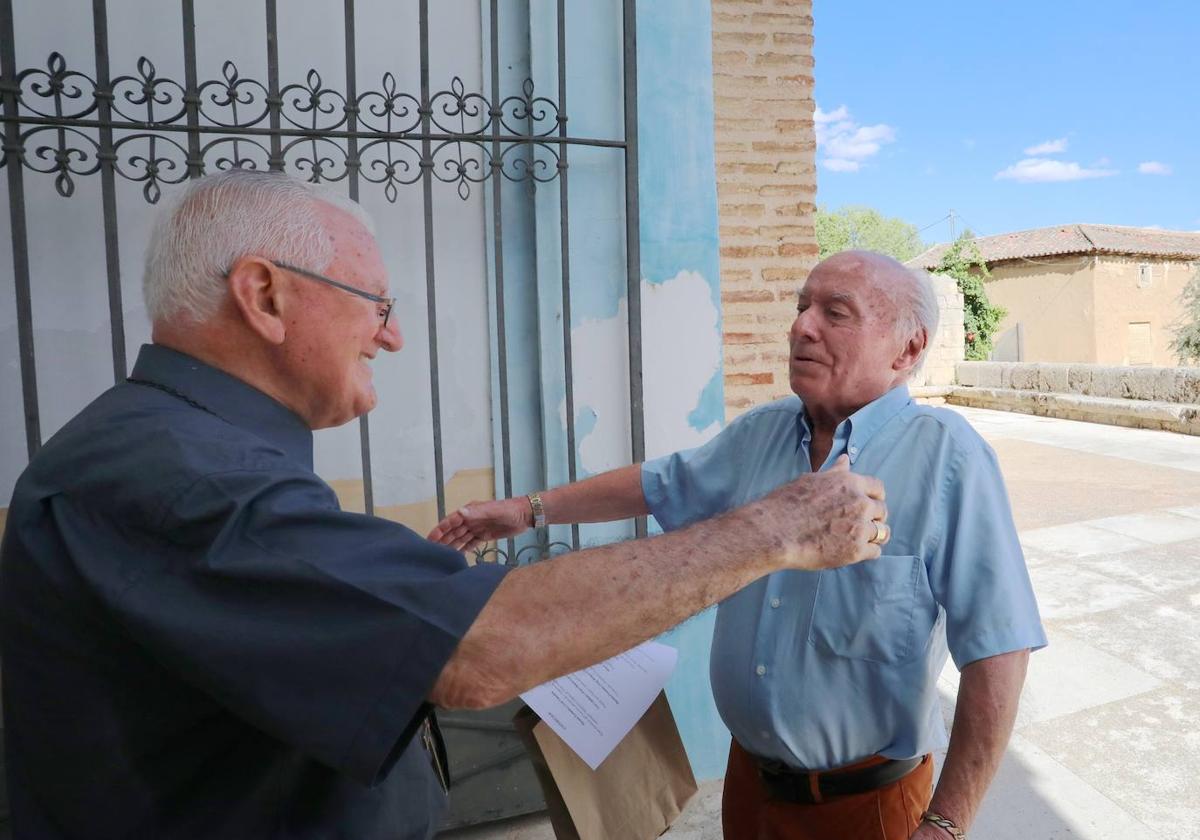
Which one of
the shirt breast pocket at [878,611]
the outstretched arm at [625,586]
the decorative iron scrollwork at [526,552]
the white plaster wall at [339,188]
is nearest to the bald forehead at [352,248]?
the outstretched arm at [625,586]

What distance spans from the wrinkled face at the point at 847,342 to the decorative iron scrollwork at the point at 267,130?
142cm

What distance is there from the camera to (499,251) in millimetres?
3115

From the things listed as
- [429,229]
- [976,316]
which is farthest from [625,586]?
[976,316]

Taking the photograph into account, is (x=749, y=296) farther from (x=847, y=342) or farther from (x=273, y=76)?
(x=273, y=76)

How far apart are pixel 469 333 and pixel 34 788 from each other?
2411mm

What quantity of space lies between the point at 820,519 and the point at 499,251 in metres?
2.22

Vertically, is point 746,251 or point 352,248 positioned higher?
point 746,251

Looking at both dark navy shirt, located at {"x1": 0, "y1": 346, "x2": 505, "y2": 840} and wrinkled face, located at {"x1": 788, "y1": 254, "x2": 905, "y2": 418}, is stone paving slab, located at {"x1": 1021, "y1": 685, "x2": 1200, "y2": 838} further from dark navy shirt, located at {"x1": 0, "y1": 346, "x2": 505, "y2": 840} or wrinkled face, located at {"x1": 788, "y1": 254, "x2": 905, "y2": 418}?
dark navy shirt, located at {"x1": 0, "y1": 346, "x2": 505, "y2": 840}

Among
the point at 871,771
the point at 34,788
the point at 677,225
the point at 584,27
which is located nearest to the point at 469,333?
the point at 677,225

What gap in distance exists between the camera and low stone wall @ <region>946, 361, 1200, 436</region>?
13.9 m

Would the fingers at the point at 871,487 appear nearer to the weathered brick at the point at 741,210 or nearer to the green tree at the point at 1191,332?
the weathered brick at the point at 741,210

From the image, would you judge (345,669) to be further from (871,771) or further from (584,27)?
(584,27)

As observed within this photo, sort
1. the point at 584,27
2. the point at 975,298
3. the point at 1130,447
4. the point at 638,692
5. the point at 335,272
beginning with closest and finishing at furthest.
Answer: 1. the point at 335,272
2. the point at 638,692
3. the point at 584,27
4. the point at 1130,447
5. the point at 975,298

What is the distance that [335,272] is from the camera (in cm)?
124
